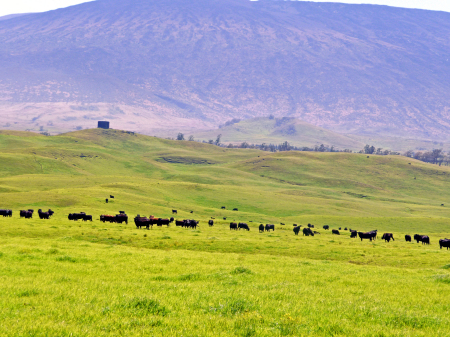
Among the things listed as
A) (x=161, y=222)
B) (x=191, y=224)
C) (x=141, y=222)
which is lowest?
(x=191, y=224)

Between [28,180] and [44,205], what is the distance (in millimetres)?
46218

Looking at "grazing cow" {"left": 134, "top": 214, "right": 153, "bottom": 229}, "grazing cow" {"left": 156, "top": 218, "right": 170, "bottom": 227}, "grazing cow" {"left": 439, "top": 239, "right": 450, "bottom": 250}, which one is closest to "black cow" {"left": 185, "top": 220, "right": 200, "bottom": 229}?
"grazing cow" {"left": 156, "top": 218, "right": 170, "bottom": 227}

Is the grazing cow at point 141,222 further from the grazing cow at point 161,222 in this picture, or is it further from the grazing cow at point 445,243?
the grazing cow at point 445,243

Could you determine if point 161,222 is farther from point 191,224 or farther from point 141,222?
point 141,222

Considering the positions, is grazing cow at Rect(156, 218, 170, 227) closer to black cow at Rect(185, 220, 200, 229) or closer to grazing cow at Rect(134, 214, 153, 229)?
black cow at Rect(185, 220, 200, 229)

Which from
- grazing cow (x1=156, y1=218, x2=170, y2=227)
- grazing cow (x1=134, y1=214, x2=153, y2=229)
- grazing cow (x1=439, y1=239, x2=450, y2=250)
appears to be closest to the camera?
grazing cow (x1=439, y1=239, x2=450, y2=250)

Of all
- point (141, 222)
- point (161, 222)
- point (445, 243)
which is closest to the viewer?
point (445, 243)

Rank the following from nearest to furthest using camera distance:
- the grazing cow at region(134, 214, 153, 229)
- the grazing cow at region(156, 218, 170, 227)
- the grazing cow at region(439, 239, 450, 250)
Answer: the grazing cow at region(439, 239, 450, 250) → the grazing cow at region(134, 214, 153, 229) → the grazing cow at region(156, 218, 170, 227)

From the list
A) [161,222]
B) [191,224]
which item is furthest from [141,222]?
[191,224]

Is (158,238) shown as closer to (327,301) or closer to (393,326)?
(327,301)

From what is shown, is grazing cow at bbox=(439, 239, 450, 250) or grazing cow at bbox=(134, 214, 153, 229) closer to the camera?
grazing cow at bbox=(439, 239, 450, 250)

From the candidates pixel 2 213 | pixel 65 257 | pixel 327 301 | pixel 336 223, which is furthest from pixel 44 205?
pixel 327 301

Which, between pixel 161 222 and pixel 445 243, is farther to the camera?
pixel 161 222

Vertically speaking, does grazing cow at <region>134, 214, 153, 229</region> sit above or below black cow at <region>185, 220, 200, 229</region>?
above
